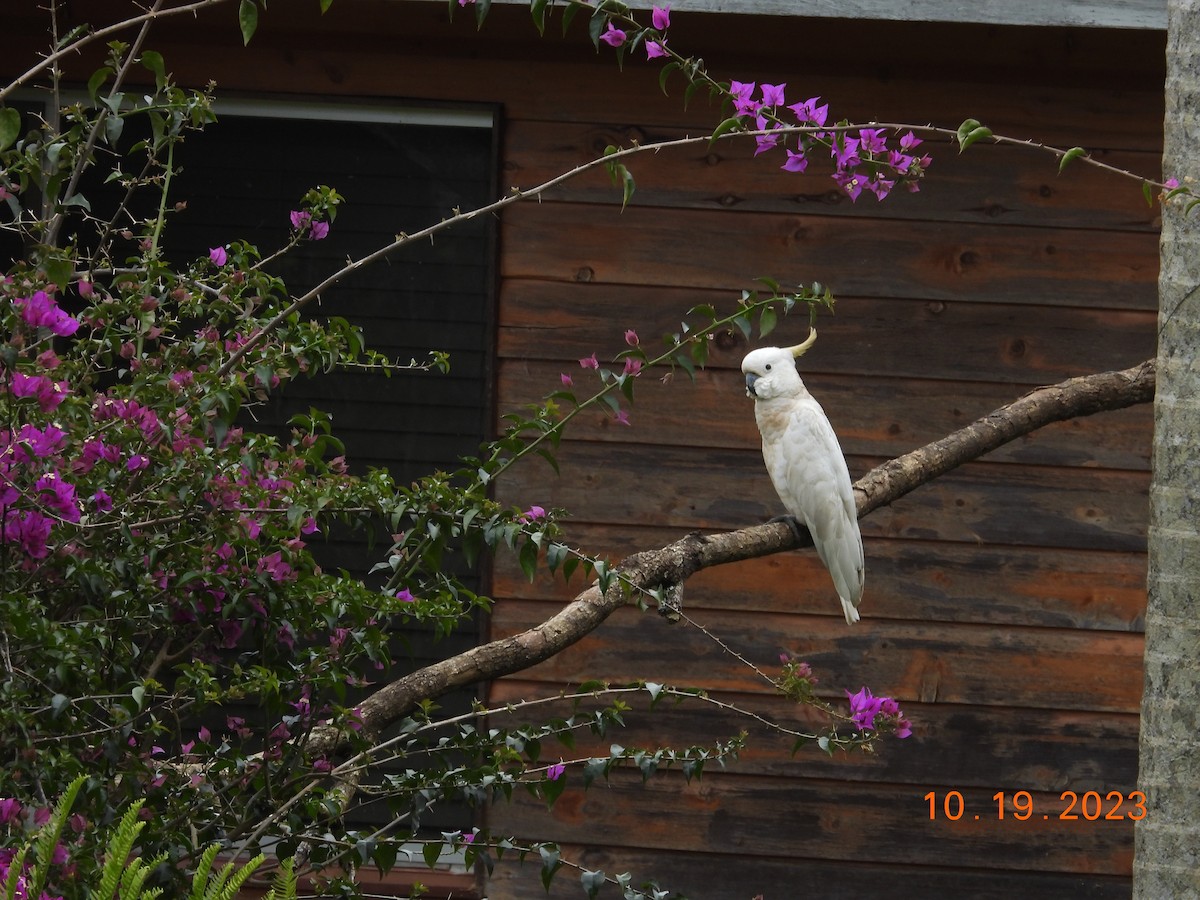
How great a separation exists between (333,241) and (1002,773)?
76.2 inches

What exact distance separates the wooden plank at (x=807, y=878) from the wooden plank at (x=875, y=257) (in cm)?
128

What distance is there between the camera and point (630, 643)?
2.81 metres

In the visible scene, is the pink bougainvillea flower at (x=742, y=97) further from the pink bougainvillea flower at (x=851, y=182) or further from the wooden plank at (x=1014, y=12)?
the wooden plank at (x=1014, y=12)

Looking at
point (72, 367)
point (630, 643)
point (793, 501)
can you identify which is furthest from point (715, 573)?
point (72, 367)

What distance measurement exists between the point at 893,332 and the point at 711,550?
3.44 feet

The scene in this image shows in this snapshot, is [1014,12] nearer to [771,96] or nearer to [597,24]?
[771,96]

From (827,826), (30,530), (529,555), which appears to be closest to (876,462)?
(827,826)

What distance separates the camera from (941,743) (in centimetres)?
281

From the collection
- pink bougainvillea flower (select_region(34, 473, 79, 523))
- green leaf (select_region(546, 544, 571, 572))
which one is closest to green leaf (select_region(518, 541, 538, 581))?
green leaf (select_region(546, 544, 571, 572))

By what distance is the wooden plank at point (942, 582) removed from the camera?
2.80 meters

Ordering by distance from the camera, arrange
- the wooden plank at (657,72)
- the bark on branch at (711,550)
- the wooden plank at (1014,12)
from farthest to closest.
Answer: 1. the wooden plank at (657,72)
2. the wooden plank at (1014,12)
3. the bark on branch at (711,550)

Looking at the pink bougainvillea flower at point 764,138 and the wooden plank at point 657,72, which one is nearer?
the pink bougainvillea flower at point 764,138

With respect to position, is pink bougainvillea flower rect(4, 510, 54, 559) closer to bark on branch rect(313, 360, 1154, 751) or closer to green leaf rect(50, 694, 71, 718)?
green leaf rect(50, 694, 71, 718)

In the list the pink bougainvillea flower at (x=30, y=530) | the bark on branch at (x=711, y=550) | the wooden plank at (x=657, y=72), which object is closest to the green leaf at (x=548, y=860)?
the bark on branch at (x=711, y=550)
